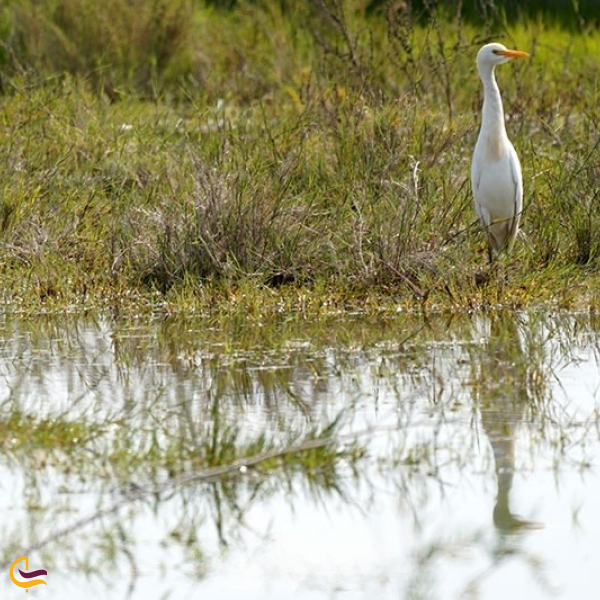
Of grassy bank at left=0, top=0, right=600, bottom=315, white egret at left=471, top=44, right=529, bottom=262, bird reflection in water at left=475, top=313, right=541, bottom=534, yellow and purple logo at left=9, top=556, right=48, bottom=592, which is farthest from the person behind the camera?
white egret at left=471, top=44, right=529, bottom=262

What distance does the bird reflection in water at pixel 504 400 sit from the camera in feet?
10.6

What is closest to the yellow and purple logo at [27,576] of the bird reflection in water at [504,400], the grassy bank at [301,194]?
the bird reflection in water at [504,400]

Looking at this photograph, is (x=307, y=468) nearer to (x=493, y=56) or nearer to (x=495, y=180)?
(x=495, y=180)

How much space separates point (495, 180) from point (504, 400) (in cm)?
202

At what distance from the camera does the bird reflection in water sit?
3240 millimetres

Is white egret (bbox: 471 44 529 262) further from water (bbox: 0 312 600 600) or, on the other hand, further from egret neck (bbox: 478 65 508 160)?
water (bbox: 0 312 600 600)

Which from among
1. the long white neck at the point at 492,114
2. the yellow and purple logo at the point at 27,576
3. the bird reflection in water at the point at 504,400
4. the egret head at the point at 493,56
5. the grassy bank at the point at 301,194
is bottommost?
the bird reflection in water at the point at 504,400

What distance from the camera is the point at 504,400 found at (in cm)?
412

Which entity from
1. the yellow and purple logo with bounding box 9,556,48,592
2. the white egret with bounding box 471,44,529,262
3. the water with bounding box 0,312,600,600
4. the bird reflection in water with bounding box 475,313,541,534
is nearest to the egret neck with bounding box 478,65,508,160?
the white egret with bounding box 471,44,529,262

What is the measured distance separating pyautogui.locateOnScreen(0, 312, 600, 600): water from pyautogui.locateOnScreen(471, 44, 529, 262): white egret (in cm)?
108

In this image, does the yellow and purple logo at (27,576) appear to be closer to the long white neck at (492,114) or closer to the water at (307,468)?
the water at (307,468)

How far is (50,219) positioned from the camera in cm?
663

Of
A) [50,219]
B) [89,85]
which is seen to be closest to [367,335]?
[50,219]

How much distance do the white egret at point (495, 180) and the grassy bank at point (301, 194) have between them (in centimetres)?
11
